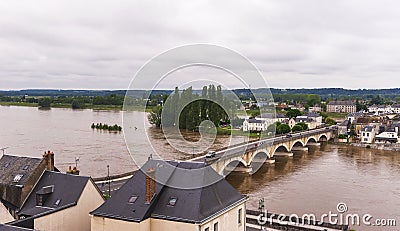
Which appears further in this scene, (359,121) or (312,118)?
(312,118)

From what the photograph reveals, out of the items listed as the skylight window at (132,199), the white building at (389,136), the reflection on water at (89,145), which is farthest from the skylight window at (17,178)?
the white building at (389,136)

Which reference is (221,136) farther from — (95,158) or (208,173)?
(208,173)

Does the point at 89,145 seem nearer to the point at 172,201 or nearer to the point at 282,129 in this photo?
the point at 282,129

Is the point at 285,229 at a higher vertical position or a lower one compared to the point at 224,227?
lower

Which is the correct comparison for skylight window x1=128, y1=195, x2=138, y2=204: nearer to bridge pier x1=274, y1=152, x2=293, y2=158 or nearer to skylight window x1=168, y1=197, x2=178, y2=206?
skylight window x1=168, y1=197, x2=178, y2=206

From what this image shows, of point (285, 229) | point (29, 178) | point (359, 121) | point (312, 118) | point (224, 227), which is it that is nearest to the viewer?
point (224, 227)

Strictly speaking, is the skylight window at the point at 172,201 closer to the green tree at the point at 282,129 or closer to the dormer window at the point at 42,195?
the dormer window at the point at 42,195

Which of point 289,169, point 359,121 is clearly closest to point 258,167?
point 289,169
